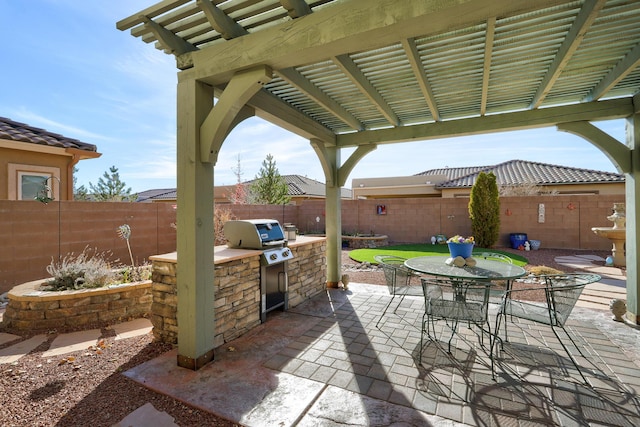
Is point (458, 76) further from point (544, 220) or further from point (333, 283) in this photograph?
point (544, 220)

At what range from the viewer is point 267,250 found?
407cm

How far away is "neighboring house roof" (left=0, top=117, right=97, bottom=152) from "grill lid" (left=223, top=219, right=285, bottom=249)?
214 inches

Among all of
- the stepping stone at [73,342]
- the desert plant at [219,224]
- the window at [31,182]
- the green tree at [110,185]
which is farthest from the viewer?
the green tree at [110,185]

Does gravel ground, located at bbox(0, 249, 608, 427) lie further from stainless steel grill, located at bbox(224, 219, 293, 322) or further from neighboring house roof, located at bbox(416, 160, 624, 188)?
neighboring house roof, located at bbox(416, 160, 624, 188)

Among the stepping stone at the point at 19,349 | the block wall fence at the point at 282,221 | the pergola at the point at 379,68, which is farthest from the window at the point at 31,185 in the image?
the pergola at the point at 379,68

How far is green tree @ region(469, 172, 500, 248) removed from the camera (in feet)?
34.4

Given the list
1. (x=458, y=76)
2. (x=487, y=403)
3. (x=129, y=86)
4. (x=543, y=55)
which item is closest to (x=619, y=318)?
(x=487, y=403)

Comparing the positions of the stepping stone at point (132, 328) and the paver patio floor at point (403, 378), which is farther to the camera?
the stepping stone at point (132, 328)

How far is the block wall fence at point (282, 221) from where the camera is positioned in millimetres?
5309

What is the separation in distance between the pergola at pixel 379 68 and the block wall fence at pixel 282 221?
4484 mm

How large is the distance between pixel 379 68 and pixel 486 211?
878 centimetres

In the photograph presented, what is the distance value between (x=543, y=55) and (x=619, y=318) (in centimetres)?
357

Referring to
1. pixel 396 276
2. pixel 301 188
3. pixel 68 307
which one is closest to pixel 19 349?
pixel 68 307

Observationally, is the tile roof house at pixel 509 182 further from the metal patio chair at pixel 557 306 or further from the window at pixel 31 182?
the window at pixel 31 182
